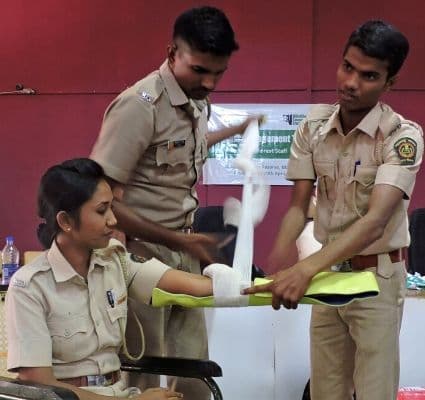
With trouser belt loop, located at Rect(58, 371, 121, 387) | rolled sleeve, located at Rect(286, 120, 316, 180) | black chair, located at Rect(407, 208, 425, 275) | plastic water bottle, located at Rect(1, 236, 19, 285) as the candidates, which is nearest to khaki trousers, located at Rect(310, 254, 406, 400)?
rolled sleeve, located at Rect(286, 120, 316, 180)

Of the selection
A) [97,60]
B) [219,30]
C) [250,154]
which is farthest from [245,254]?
[97,60]

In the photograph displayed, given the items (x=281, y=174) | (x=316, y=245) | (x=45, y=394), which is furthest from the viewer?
(x=281, y=174)

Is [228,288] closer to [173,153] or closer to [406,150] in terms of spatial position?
[173,153]

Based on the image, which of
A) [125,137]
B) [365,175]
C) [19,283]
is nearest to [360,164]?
[365,175]

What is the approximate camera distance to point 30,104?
4828mm

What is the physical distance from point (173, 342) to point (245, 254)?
500 millimetres

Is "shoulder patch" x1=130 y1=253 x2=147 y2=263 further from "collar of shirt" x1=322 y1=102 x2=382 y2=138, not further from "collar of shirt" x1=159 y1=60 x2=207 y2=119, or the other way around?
"collar of shirt" x1=322 y1=102 x2=382 y2=138

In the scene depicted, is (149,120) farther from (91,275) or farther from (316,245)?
(316,245)

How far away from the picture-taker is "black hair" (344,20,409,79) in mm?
1707

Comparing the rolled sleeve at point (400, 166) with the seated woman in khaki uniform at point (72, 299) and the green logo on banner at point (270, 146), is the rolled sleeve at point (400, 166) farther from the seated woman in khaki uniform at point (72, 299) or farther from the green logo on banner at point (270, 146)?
the green logo on banner at point (270, 146)

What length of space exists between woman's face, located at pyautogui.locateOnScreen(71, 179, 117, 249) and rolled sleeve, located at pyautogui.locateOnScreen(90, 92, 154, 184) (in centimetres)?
10

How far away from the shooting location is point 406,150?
1770 mm

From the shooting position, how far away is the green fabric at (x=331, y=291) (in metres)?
1.53

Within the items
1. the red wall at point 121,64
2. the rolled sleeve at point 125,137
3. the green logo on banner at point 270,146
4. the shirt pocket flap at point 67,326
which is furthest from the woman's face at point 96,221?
the green logo on banner at point 270,146
